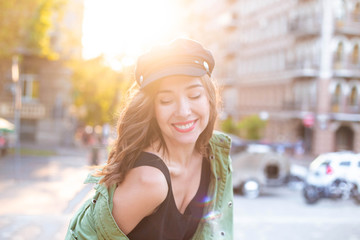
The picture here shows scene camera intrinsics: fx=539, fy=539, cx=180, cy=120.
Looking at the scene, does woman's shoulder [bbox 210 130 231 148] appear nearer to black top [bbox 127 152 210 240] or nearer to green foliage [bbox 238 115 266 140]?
black top [bbox 127 152 210 240]

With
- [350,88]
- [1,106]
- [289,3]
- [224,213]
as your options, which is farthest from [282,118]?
[224,213]

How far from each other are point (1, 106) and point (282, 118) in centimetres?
2153

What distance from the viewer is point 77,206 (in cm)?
1042

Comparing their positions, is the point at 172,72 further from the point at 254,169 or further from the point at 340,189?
the point at 254,169

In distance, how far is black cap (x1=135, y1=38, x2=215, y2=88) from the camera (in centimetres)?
222

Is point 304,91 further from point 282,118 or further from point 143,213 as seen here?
point 143,213

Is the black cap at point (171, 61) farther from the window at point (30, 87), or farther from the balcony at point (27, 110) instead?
the window at point (30, 87)

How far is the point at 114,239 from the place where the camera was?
7.13ft

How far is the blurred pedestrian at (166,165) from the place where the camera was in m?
2.18

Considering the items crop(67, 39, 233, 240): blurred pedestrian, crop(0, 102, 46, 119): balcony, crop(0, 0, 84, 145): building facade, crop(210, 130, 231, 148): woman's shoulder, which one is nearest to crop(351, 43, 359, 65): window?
crop(0, 0, 84, 145): building facade

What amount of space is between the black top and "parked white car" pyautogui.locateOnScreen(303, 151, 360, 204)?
11987 millimetres

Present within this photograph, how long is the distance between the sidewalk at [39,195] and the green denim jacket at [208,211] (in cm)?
65

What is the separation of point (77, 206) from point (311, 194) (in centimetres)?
643

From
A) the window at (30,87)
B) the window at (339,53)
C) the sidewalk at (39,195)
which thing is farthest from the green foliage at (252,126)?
the sidewalk at (39,195)
